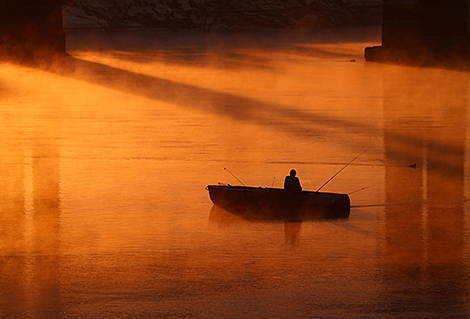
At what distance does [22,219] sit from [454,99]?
15.7 metres

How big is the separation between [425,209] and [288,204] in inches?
79.8

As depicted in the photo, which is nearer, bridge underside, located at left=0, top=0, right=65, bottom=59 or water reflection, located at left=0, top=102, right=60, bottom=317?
water reflection, located at left=0, top=102, right=60, bottom=317

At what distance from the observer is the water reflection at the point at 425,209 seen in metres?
8.87

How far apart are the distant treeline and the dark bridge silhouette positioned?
30296mm

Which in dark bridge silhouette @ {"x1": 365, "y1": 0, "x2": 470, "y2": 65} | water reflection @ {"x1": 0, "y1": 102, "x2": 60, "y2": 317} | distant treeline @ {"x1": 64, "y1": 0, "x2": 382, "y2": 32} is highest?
distant treeline @ {"x1": 64, "y1": 0, "x2": 382, "y2": 32}

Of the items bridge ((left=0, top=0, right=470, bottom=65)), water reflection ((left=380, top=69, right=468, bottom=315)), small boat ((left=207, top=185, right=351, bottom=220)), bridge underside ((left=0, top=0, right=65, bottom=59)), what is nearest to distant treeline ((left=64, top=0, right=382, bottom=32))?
bridge underside ((left=0, top=0, right=65, bottom=59))

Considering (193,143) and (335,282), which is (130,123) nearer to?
(193,143)

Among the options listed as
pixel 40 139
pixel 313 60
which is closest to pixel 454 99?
pixel 40 139

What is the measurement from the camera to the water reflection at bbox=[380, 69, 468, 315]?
8867 millimetres

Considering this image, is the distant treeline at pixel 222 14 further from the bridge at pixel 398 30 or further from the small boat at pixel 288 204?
the small boat at pixel 288 204

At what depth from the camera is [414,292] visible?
29.0ft

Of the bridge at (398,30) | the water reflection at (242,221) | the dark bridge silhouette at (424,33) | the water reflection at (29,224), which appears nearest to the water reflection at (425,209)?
the water reflection at (242,221)

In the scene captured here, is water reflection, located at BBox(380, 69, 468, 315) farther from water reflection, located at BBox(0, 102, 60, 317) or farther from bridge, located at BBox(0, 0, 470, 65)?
bridge, located at BBox(0, 0, 470, 65)

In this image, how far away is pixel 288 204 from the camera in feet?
38.9
